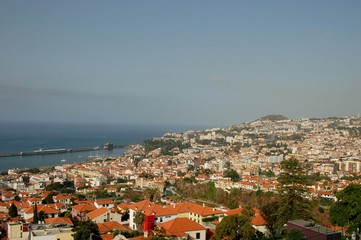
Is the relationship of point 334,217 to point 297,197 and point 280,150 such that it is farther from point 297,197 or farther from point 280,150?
point 280,150

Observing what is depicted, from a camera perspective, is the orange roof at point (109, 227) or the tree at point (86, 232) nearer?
the tree at point (86, 232)

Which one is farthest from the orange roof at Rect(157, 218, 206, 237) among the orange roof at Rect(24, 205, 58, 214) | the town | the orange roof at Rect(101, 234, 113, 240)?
the orange roof at Rect(24, 205, 58, 214)

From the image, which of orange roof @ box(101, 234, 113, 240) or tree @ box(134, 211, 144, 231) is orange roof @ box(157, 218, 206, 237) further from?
tree @ box(134, 211, 144, 231)

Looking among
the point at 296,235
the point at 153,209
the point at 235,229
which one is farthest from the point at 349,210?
the point at 153,209

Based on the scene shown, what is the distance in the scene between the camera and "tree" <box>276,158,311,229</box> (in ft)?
40.5

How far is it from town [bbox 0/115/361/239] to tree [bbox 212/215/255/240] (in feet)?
1.12

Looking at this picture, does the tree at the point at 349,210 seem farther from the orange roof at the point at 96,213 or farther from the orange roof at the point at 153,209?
the orange roof at the point at 96,213

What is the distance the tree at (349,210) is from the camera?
1083cm

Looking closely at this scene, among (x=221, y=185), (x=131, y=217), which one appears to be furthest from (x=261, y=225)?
(x=221, y=185)

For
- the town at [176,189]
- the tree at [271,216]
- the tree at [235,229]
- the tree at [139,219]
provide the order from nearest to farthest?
the tree at [235,229]
the town at [176,189]
the tree at [271,216]
the tree at [139,219]

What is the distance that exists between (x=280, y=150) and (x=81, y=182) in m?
31.7

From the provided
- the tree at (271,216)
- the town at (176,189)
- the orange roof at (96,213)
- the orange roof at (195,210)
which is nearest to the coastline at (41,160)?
the town at (176,189)

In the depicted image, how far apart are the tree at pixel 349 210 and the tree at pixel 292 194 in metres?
0.96

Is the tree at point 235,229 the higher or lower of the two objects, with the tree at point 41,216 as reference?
higher
